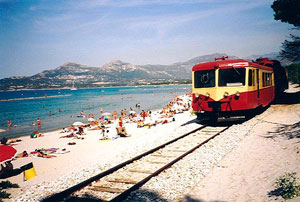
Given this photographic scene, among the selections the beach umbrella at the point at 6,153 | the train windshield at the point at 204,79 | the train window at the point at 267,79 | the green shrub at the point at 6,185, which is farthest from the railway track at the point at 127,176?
the train window at the point at 267,79

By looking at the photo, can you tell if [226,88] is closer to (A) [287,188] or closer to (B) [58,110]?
(A) [287,188]

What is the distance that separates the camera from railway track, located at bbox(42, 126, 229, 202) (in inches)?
205

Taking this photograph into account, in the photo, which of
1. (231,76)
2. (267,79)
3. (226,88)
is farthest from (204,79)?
(267,79)

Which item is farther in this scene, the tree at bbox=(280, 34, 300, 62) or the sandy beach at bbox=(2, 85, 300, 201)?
the tree at bbox=(280, 34, 300, 62)

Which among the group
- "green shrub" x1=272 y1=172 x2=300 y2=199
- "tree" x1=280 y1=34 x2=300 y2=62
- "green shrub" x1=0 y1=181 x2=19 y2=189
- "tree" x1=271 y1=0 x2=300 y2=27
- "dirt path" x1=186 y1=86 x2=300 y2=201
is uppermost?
"tree" x1=271 y1=0 x2=300 y2=27

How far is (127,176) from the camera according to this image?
6.27 meters

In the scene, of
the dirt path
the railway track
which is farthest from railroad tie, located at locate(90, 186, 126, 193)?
the dirt path

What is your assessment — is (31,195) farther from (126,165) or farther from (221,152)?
(221,152)

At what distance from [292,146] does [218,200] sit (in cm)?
432

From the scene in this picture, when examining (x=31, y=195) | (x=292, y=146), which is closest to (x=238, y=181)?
(x=292, y=146)

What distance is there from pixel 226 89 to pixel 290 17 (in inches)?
460

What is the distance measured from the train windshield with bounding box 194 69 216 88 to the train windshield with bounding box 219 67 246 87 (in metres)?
0.41

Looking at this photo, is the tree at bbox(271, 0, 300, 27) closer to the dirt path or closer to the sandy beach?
the sandy beach

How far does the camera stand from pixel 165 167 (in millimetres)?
6508
